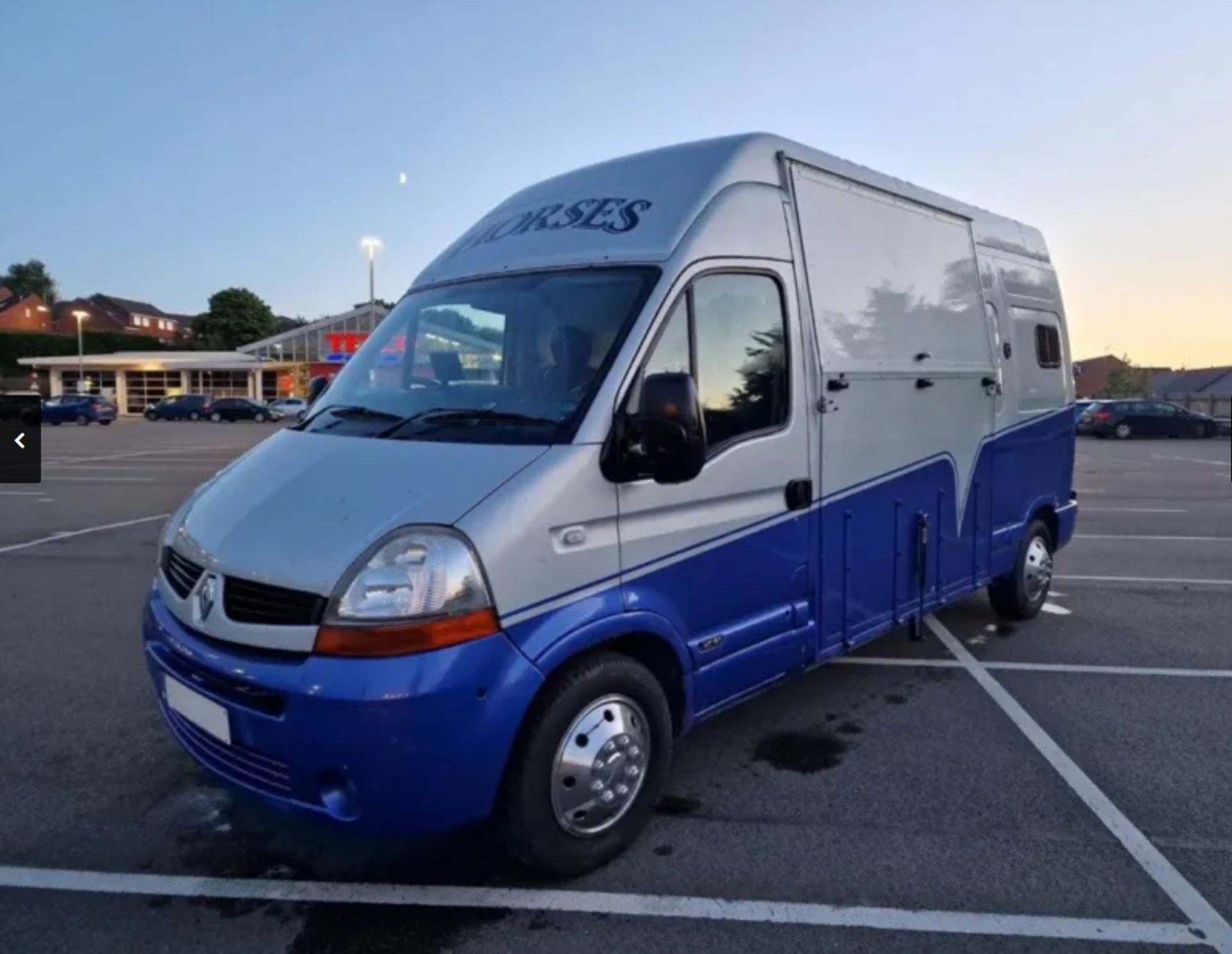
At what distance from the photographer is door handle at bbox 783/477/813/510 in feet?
12.9

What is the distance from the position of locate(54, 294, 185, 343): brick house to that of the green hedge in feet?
67.6

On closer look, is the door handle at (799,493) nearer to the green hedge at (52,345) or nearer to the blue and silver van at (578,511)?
the blue and silver van at (578,511)

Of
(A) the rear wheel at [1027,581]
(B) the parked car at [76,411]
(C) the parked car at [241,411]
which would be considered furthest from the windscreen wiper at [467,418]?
(C) the parked car at [241,411]

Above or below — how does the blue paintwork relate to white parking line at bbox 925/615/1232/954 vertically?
above

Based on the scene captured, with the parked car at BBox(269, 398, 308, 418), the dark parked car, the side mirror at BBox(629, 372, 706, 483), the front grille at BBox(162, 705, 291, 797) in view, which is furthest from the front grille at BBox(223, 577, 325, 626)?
the parked car at BBox(269, 398, 308, 418)

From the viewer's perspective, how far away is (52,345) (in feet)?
238

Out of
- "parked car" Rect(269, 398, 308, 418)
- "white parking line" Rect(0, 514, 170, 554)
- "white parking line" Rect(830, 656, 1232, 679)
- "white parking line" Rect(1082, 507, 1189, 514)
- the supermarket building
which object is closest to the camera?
"white parking line" Rect(830, 656, 1232, 679)

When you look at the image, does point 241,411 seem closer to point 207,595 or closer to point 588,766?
point 207,595

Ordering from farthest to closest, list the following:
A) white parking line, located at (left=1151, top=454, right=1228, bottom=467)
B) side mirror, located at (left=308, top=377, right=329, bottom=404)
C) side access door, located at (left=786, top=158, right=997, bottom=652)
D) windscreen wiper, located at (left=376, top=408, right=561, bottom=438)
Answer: white parking line, located at (left=1151, top=454, right=1228, bottom=467), side mirror, located at (left=308, top=377, right=329, bottom=404), side access door, located at (left=786, top=158, right=997, bottom=652), windscreen wiper, located at (left=376, top=408, right=561, bottom=438)

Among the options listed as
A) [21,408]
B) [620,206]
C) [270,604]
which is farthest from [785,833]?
[21,408]

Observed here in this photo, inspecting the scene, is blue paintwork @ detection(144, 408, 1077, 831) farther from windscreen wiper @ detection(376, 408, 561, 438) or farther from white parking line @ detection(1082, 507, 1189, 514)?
white parking line @ detection(1082, 507, 1189, 514)

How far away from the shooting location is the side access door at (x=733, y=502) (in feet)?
11.0

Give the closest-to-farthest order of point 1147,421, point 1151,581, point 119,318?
point 1151,581 < point 1147,421 < point 119,318

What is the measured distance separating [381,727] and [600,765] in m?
0.89
